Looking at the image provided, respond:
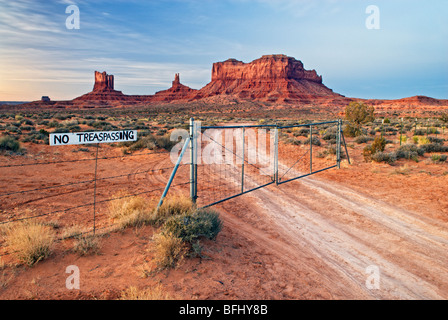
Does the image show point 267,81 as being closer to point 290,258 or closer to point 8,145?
point 8,145

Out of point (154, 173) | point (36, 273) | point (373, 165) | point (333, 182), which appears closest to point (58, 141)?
point (36, 273)

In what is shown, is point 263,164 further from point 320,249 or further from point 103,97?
point 103,97

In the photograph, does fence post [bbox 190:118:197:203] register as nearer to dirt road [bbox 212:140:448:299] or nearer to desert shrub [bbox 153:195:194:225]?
desert shrub [bbox 153:195:194:225]

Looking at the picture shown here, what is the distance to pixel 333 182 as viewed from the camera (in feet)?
38.6

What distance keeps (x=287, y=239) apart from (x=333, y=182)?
6041mm

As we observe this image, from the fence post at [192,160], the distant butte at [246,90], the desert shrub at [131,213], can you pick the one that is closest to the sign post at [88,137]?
the desert shrub at [131,213]

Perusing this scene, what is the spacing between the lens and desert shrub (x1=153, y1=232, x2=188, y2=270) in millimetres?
4738

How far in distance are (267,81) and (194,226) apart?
163466mm

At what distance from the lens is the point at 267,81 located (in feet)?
529

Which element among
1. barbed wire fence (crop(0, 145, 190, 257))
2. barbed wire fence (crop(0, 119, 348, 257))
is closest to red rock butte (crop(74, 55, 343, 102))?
barbed wire fence (crop(0, 119, 348, 257))

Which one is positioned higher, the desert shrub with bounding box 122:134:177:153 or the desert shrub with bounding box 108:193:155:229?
the desert shrub with bounding box 122:134:177:153

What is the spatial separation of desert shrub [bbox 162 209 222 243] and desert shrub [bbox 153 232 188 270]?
15 cm

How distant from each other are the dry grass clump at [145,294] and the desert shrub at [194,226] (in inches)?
48.8
